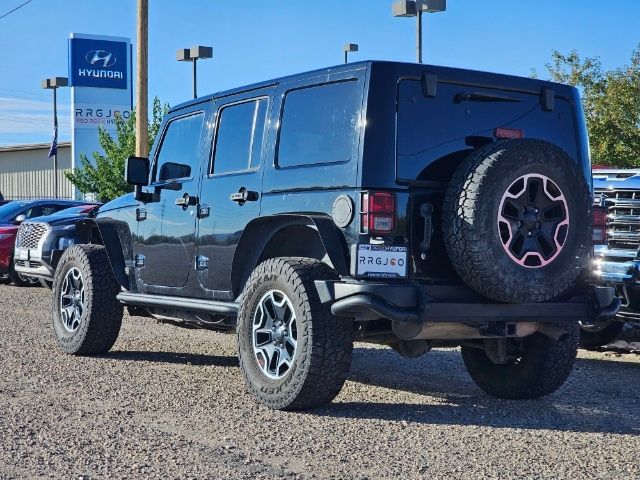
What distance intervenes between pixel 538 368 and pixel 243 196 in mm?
2289

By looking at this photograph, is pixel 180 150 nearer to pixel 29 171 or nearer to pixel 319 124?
pixel 319 124

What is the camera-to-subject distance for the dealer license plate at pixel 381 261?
18.7 feet

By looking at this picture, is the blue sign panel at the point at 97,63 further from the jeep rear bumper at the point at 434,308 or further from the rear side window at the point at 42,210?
the jeep rear bumper at the point at 434,308

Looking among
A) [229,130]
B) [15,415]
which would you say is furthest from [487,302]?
[15,415]

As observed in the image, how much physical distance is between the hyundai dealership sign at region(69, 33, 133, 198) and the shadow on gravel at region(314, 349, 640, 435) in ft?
134

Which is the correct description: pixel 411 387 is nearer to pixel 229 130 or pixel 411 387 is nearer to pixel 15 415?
pixel 229 130

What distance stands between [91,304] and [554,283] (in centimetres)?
406

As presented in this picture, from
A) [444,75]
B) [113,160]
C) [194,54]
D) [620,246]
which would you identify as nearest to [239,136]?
[444,75]

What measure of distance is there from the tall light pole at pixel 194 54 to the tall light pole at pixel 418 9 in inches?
399

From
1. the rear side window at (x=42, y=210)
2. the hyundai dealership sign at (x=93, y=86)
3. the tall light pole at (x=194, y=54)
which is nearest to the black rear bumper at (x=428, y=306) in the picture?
the rear side window at (x=42, y=210)

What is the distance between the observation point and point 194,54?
3011cm

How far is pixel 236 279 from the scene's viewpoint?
6.95 meters

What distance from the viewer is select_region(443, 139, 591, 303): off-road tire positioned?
5.71 m

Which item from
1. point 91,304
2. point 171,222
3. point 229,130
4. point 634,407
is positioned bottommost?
point 634,407
